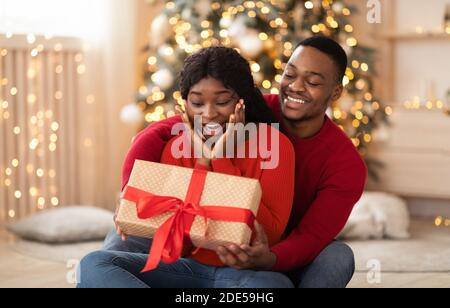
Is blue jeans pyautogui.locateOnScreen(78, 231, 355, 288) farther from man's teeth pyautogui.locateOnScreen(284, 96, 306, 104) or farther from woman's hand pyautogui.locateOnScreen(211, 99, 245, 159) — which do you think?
man's teeth pyautogui.locateOnScreen(284, 96, 306, 104)

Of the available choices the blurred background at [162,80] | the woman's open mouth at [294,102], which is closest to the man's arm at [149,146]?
the woman's open mouth at [294,102]

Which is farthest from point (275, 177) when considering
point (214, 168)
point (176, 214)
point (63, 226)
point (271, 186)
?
point (63, 226)

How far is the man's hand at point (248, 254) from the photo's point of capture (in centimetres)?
180

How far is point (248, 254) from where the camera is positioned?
181 centimetres

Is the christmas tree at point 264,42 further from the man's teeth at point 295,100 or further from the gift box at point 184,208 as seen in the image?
the gift box at point 184,208

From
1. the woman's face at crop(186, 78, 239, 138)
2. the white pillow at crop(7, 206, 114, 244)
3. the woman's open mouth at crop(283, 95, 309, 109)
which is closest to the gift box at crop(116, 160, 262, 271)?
the woman's face at crop(186, 78, 239, 138)

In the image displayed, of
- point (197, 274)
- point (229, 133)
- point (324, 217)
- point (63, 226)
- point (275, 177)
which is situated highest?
point (229, 133)

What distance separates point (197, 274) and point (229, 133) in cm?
34

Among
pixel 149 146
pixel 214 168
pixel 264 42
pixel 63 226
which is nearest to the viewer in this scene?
pixel 214 168

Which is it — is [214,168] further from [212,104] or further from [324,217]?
[324,217]

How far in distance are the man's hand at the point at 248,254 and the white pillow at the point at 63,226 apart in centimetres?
182

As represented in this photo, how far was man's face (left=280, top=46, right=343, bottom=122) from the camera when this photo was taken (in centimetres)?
212
